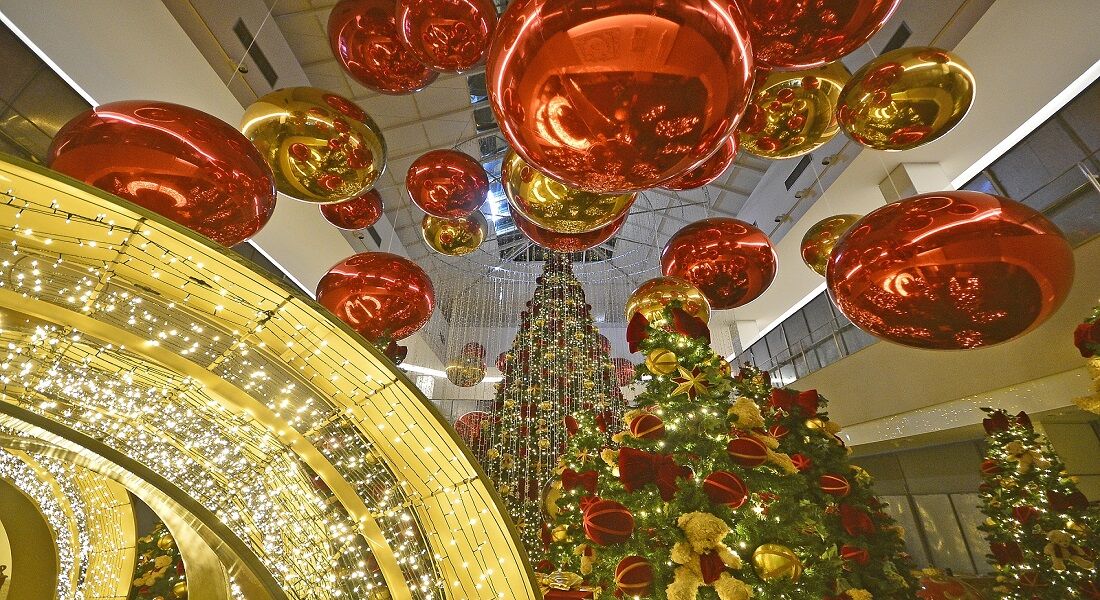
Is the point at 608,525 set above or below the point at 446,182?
below

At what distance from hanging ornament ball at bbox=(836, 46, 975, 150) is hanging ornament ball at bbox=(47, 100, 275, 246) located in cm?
209

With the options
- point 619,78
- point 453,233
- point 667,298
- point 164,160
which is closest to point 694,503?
point 667,298

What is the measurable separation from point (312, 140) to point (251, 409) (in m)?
1.11

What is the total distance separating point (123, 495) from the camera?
178 centimetres

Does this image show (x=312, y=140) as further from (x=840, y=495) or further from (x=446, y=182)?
(x=840, y=495)

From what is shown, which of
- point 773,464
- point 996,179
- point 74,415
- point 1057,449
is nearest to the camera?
point 74,415

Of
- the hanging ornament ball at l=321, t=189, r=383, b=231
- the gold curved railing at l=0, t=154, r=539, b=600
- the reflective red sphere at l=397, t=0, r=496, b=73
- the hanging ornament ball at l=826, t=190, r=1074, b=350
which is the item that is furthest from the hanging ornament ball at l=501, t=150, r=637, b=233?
the hanging ornament ball at l=321, t=189, r=383, b=231

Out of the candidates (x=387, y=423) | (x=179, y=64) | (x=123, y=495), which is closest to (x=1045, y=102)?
(x=387, y=423)

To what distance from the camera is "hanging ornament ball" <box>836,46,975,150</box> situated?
1.62 meters

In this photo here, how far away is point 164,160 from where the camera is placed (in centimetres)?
126

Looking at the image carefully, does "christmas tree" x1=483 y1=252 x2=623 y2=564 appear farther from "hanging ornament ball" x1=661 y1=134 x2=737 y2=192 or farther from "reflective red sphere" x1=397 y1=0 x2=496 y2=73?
"reflective red sphere" x1=397 y1=0 x2=496 y2=73

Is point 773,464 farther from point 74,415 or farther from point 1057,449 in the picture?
point 1057,449

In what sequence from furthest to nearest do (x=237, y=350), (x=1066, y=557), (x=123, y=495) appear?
(x=1066, y=557) → (x=123, y=495) → (x=237, y=350)

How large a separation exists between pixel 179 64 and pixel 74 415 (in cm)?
454
